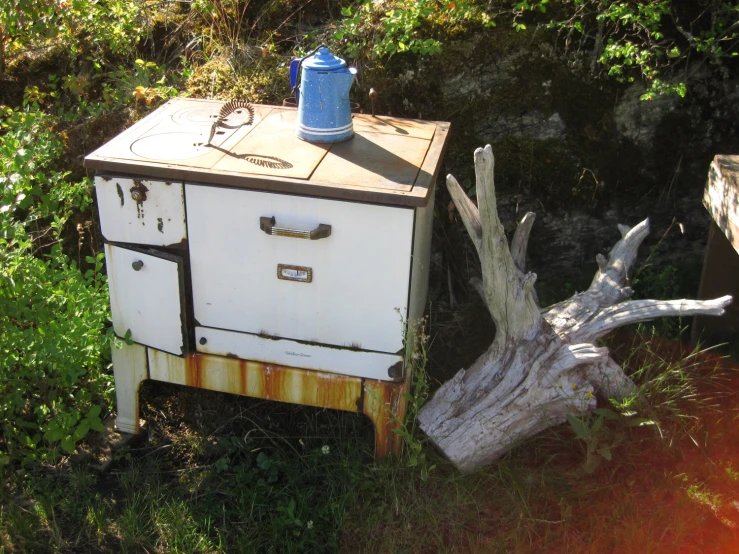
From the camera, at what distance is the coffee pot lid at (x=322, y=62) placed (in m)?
2.81

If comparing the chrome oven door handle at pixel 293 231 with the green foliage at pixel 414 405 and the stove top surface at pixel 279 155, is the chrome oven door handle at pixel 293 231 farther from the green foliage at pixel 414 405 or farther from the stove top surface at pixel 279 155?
the green foliage at pixel 414 405

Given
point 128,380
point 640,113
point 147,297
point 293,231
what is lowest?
point 128,380

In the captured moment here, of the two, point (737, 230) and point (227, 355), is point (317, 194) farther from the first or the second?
point (737, 230)

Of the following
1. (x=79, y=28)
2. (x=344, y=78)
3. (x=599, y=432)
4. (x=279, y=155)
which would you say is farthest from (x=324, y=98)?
(x=79, y=28)

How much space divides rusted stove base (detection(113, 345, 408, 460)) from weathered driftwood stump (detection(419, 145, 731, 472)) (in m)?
0.20

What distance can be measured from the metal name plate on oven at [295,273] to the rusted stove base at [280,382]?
1.34ft

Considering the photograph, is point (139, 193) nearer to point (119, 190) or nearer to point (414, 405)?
point (119, 190)

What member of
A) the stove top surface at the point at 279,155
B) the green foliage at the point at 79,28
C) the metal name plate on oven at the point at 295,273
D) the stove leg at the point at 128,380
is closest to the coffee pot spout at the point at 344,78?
the stove top surface at the point at 279,155

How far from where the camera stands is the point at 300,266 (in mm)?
2674

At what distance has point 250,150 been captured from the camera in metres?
2.81

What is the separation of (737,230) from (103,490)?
272 centimetres

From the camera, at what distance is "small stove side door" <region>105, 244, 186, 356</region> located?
2775mm

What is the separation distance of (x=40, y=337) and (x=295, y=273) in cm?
106

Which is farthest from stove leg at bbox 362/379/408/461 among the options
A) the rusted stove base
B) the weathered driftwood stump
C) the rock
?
the rock
